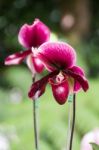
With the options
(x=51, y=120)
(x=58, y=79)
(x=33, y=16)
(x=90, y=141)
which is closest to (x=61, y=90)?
(x=58, y=79)

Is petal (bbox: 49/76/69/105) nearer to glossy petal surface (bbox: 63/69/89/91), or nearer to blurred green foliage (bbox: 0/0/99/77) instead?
glossy petal surface (bbox: 63/69/89/91)

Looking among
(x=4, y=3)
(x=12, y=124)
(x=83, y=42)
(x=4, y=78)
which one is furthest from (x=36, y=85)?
(x=4, y=3)

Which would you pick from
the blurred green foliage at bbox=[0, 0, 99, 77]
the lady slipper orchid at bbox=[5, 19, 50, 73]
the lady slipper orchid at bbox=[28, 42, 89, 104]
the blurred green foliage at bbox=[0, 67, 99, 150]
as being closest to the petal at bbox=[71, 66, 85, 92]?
the lady slipper orchid at bbox=[28, 42, 89, 104]

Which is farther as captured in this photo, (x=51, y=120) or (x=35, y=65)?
(x=51, y=120)

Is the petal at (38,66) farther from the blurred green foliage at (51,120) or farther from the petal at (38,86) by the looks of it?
the blurred green foliage at (51,120)

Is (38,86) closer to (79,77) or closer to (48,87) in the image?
(79,77)

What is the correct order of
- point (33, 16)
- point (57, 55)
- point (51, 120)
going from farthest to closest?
point (33, 16), point (51, 120), point (57, 55)
